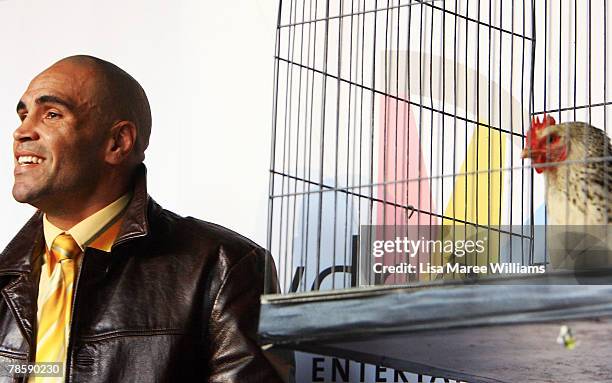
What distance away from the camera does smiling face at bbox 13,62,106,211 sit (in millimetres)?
2148

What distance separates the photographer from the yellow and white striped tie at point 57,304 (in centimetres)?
208

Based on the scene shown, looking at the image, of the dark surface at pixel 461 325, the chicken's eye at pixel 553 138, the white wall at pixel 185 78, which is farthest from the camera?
the white wall at pixel 185 78

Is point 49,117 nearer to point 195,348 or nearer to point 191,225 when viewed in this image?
point 191,225

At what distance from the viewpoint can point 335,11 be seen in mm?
2586

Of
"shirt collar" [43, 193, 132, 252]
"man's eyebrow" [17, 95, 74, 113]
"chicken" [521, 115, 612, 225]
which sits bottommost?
"shirt collar" [43, 193, 132, 252]

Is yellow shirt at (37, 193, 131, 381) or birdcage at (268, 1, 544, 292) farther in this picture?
birdcage at (268, 1, 544, 292)

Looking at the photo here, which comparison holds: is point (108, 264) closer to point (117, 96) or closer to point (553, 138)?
point (117, 96)

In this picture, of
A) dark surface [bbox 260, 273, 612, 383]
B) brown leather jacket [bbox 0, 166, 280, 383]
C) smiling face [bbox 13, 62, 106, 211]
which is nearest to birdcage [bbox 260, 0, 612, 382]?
brown leather jacket [bbox 0, 166, 280, 383]

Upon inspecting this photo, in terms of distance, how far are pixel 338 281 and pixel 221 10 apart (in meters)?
0.73

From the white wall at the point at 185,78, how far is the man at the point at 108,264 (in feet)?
0.89

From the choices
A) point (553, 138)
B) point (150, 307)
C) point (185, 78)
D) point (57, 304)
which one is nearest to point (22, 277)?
point (57, 304)

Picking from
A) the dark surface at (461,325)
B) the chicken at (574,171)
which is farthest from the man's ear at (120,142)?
Result: the chicken at (574,171)

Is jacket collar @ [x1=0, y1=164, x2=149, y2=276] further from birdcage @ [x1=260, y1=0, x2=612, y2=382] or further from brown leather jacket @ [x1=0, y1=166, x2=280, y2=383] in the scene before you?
birdcage @ [x1=260, y1=0, x2=612, y2=382]

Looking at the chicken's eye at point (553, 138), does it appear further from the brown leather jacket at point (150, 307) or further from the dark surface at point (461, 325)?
the brown leather jacket at point (150, 307)
